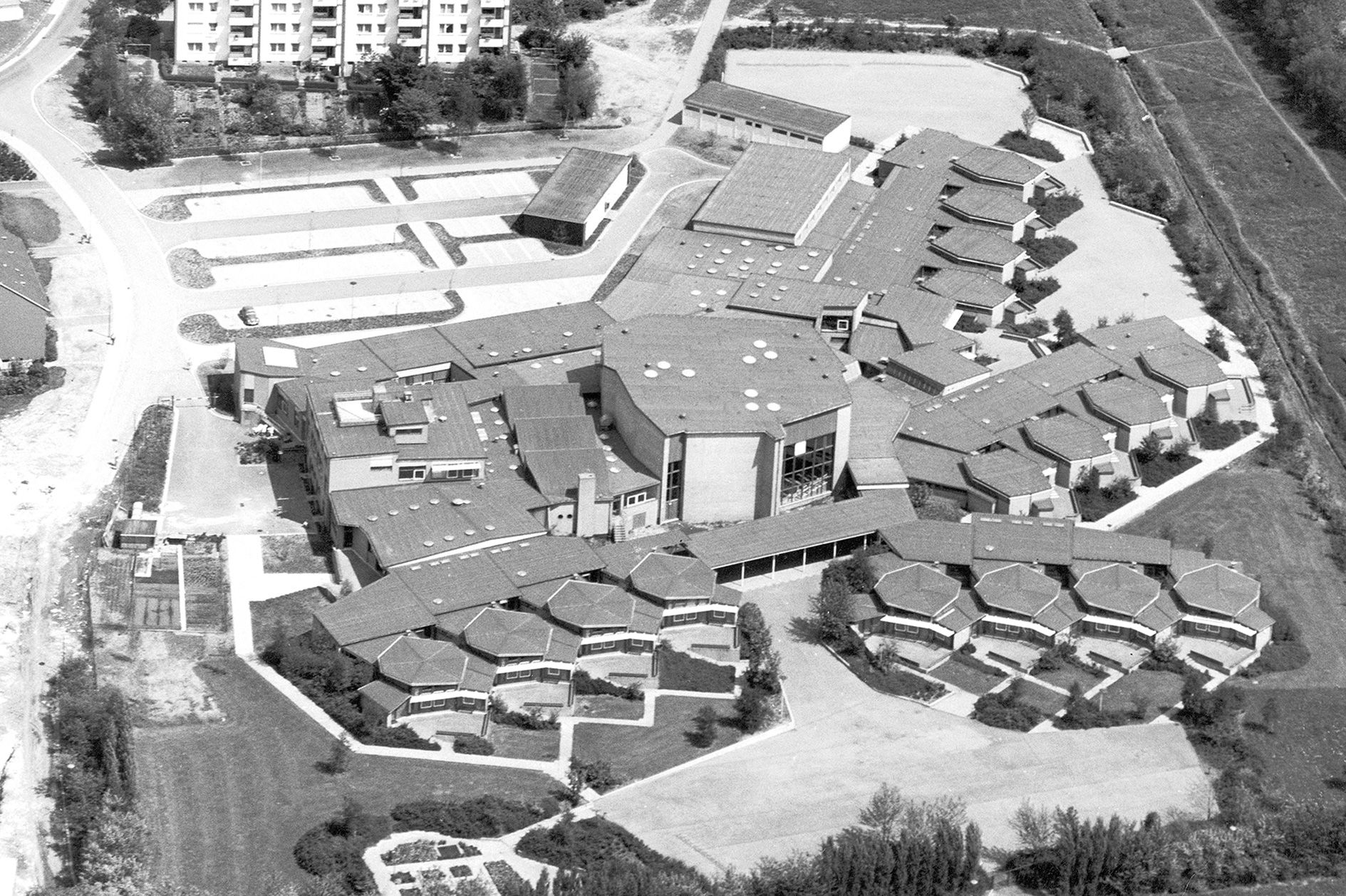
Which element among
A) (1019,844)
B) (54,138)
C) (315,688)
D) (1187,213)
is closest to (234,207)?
(54,138)

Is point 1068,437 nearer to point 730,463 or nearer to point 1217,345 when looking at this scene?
point 1217,345

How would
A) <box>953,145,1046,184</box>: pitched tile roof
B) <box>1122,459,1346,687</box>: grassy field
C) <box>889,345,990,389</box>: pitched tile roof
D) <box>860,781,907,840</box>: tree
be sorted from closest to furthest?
<box>860,781,907,840</box>: tree, <box>1122,459,1346,687</box>: grassy field, <box>889,345,990,389</box>: pitched tile roof, <box>953,145,1046,184</box>: pitched tile roof

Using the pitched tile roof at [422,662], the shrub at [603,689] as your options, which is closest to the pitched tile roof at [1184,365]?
the shrub at [603,689]

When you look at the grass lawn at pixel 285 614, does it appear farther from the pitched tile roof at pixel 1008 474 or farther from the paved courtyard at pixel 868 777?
the pitched tile roof at pixel 1008 474

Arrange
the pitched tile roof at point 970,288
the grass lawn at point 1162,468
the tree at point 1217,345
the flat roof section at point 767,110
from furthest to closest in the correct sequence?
the flat roof section at point 767,110, the pitched tile roof at point 970,288, the tree at point 1217,345, the grass lawn at point 1162,468

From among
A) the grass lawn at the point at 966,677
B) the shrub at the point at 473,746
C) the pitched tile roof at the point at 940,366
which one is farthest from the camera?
the pitched tile roof at the point at 940,366

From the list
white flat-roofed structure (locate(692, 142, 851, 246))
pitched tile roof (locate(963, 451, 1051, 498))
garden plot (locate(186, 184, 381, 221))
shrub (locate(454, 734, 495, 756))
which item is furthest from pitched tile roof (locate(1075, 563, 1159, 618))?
garden plot (locate(186, 184, 381, 221))

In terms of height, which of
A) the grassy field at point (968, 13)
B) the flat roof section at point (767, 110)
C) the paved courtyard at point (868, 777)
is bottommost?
the paved courtyard at point (868, 777)

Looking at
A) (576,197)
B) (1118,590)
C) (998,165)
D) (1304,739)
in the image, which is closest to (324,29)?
(576,197)

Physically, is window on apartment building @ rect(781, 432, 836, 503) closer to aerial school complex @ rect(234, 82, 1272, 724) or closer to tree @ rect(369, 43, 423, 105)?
aerial school complex @ rect(234, 82, 1272, 724)
